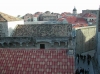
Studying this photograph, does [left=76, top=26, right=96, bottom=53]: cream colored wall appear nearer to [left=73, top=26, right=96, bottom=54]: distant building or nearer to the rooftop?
[left=73, top=26, right=96, bottom=54]: distant building

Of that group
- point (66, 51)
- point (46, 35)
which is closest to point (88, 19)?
point (46, 35)

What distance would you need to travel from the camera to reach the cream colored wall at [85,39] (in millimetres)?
29531

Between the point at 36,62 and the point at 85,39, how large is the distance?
2245 centimetres

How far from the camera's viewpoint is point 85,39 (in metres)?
32.2

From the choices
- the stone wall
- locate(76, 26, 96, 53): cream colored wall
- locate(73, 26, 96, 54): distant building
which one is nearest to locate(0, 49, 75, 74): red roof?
the stone wall

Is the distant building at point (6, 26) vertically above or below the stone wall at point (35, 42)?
above

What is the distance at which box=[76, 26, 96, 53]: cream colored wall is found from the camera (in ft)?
96.9

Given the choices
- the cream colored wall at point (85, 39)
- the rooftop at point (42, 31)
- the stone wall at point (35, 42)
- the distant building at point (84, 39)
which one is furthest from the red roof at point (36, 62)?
the cream colored wall at point (85, 39)

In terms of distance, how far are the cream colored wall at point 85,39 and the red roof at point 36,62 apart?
18187 mm

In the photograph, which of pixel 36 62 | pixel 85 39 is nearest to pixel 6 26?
pixel 85 39

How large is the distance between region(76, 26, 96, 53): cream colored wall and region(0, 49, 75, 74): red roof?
18.2m

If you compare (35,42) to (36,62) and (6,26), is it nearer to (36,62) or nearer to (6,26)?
(6,26)

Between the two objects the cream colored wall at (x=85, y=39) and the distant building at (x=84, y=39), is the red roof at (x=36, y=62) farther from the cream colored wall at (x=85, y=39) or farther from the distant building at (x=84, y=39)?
the cream colored wall at (x=85, y=39)

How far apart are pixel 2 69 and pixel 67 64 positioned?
3.90m
